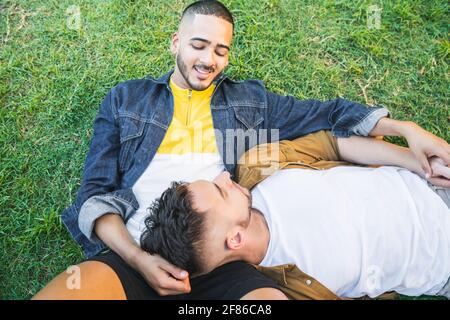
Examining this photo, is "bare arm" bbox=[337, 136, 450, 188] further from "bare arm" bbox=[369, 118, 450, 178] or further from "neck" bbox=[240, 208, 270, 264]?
"neck" bbox=[240, 208, 270, 264]

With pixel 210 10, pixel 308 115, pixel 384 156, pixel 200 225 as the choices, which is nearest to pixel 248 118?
pixel 308 115

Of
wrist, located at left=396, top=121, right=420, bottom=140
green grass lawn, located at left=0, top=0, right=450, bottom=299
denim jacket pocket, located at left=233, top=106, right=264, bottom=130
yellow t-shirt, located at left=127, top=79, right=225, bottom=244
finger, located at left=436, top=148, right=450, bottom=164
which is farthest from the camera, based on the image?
green grass lawn, located at left=0, top=0, right=450, bottom=299

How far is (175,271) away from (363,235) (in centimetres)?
89

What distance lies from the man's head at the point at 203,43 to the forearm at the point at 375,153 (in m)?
0.82

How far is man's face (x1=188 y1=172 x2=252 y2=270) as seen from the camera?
7.00 feet

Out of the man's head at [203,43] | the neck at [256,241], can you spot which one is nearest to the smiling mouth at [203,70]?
the man's head at [203,43]

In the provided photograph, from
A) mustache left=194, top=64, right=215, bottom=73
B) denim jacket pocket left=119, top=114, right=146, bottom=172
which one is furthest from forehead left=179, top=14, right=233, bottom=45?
denim jacket pocket left=119, top=114, right=146, bottom=172

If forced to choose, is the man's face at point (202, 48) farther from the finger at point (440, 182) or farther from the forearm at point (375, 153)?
the finger at point (440, 182)

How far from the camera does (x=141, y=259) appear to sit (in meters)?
2.25

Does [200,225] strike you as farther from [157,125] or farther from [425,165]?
[425,165]

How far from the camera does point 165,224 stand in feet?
7.09

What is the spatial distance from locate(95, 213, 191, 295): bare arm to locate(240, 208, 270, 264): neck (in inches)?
12.6

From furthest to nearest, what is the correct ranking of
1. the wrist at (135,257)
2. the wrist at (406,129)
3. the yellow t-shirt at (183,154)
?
the yellow t-shirt at (183,154), the wrist at (406,129), the wrist at (135,257)

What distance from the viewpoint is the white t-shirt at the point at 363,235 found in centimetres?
229
